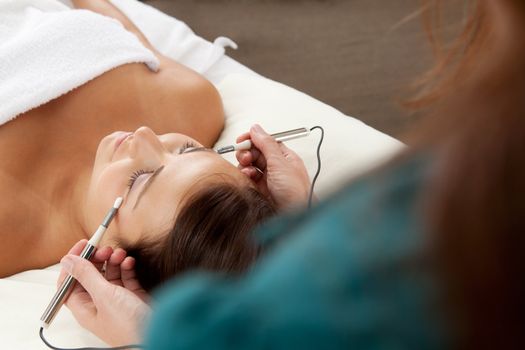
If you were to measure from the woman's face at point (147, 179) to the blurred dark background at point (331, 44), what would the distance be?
4.10ft

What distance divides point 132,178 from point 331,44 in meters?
1.62

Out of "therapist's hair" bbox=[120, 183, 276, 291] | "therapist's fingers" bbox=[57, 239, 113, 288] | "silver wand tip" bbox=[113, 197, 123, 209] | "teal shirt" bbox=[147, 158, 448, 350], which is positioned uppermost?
"teal shirt" bbox=[147, 158, 448, 350]

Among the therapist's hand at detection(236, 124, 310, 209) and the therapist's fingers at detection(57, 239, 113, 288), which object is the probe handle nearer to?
the therapist's fingers at detection(57, 239, 113, 288)

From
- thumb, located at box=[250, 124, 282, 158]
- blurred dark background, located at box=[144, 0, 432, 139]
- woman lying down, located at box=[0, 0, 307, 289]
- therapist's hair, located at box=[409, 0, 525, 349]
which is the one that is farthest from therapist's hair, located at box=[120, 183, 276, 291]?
blurred dark background, located at box=[144, 0, 432, 139]

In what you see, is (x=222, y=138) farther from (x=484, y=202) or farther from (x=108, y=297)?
(x=484, y=202)

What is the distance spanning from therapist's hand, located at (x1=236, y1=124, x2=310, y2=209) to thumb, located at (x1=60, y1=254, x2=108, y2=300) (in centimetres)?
34

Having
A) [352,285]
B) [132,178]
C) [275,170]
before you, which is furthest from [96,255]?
[352,285]

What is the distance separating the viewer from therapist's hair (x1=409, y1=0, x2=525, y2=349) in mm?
298

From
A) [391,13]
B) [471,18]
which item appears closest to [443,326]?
[471,18]

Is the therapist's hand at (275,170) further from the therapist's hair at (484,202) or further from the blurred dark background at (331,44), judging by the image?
the blurred dark background at (331,44)

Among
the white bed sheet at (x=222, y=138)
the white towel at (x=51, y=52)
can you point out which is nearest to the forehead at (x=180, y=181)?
the white bed sheet at (x=222, y=138)

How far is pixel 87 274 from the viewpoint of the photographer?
99 centimetres

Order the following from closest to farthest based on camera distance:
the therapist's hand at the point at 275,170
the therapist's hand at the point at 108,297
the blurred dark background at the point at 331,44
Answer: the therapist's hand at the point at 108,297, the therapist's hand at the point at 275,170, the blurred dark background at the point at 331,44

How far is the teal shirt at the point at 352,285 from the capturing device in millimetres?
324
